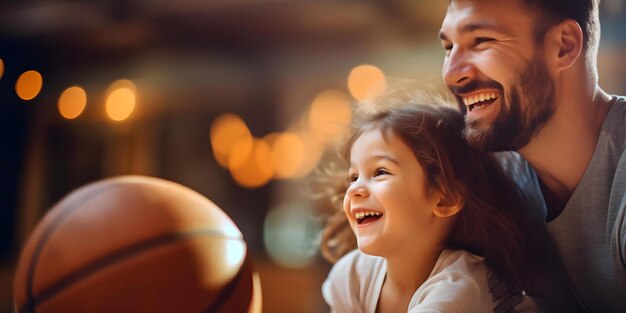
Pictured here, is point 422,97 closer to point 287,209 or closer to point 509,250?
point 509,250

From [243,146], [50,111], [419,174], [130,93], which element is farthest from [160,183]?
[243,146]

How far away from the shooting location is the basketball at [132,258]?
0.79m

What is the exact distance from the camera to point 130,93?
2.34 metres

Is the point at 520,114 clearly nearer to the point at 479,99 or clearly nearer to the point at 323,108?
the point at 479,99

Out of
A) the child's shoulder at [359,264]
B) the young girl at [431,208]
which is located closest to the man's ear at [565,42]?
the young girl at [431,208]

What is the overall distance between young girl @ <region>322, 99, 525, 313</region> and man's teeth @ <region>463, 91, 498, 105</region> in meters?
0.04

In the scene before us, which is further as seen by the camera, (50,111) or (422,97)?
(50,111)

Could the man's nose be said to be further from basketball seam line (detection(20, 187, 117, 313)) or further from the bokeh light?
the bokeh light

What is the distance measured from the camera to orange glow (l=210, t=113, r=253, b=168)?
2.72 metres

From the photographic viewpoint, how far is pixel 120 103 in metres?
2.38

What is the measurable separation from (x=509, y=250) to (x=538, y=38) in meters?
0.28

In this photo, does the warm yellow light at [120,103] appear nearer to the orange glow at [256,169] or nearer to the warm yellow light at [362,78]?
the orange glow at [256,169]

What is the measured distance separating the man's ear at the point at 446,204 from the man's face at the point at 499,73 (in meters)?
0.08

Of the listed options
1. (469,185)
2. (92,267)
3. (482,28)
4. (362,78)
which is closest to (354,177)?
(469,185)
